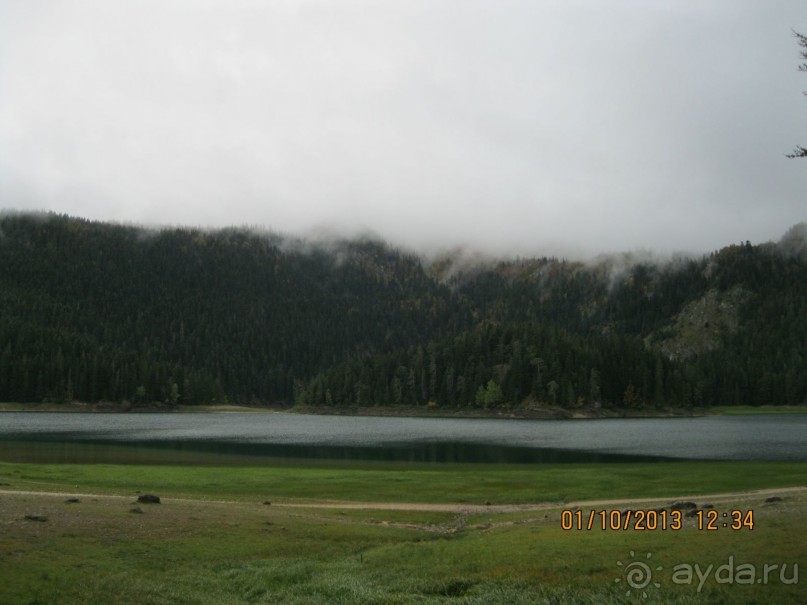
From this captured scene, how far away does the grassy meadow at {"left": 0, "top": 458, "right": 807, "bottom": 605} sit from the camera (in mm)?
19453

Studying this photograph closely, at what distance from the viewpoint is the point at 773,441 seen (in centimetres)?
9588

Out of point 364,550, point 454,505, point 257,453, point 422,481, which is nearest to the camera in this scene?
point 364,550

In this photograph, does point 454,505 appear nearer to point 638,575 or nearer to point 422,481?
point 422,481

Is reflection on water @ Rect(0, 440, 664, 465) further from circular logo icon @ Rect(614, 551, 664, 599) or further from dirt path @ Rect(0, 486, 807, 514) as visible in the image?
circular logo icon @ Rect(614, 551, 664, 599)

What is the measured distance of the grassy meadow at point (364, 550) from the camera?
63.8 feet

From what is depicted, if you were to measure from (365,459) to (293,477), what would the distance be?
71.3 feet

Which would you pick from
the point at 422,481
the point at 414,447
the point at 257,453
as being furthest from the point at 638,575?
the point at 414,447

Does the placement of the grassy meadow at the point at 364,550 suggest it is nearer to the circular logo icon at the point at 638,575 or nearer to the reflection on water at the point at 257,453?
the circular logo icon at the point at 638,575

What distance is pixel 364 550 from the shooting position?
90.0 feet

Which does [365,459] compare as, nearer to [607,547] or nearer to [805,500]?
[805,500]

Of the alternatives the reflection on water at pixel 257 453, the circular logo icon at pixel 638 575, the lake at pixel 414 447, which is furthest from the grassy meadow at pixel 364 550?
the lake at pixel 414 447

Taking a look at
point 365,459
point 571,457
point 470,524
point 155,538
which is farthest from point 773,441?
point 155,538

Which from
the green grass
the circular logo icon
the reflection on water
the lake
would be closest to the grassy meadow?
the circular logo icon

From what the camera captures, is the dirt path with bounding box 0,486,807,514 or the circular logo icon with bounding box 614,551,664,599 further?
the dirt path with bounding box 0,486,807,514
